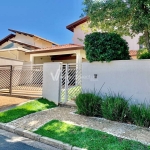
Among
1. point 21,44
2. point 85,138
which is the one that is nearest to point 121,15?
point 85,138

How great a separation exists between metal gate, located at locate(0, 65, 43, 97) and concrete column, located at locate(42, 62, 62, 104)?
1.50m

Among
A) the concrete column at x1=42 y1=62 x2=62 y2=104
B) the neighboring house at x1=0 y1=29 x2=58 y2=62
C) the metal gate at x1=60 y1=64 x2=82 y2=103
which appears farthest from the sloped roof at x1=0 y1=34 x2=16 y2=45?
the metal gate at x1=60 y1=64 x2=82 y2=103

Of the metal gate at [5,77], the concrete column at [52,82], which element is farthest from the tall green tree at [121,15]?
the metal gate at [5,77]

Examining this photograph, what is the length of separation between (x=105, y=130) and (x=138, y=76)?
10.1ft

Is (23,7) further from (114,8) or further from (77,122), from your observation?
(77,122)

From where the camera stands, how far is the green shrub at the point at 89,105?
667 centimetres

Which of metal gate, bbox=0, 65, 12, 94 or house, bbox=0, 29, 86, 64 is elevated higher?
house, bbox=0, 29, 86, 64

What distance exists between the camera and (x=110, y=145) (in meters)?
4.20

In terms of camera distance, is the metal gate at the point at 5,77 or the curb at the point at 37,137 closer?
the curb at the point at 37,137

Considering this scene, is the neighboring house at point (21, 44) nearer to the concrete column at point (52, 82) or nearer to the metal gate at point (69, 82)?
the concrete column at point (52, 82)

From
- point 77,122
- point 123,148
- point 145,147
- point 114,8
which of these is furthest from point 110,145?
point 114,8

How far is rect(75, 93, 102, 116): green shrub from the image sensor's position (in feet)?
21.9

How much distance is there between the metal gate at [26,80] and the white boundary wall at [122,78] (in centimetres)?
409

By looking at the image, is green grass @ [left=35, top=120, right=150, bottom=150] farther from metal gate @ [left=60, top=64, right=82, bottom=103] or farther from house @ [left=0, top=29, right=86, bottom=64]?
house @ [left=0, top=29, right=86, bottom=64]
